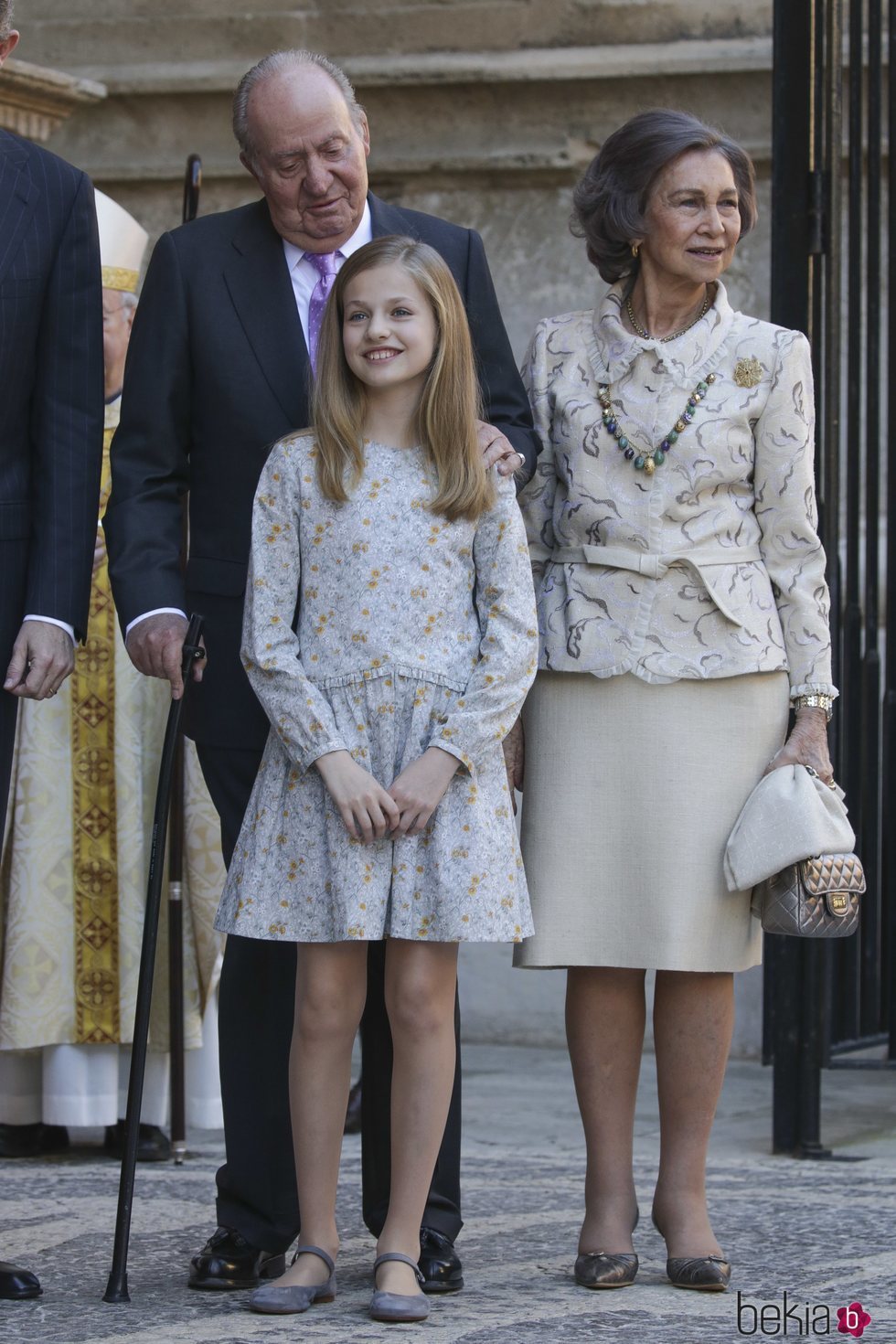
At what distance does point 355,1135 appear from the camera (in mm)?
5121

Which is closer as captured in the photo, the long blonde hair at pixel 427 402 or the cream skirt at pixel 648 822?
the long blonde hair at pixel 427 402

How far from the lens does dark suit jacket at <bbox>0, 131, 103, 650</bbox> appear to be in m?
3.22

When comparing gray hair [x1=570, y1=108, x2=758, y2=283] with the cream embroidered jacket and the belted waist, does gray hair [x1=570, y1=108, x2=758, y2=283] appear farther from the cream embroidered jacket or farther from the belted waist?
the belted waist

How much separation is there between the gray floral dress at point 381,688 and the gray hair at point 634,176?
53cm

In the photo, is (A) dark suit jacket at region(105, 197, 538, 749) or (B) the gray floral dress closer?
(B) the gray floral dress

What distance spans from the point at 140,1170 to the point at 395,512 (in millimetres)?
1940

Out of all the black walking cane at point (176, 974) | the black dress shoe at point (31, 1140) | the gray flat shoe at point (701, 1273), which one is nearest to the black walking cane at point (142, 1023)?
the gray flat shoe at point (701, 1273)

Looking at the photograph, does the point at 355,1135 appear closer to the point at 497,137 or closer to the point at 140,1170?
the point at 140,1170

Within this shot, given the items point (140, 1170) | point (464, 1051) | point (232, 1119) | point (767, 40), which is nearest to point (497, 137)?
point (767, 40)

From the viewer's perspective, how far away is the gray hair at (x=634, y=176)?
11.3 ft

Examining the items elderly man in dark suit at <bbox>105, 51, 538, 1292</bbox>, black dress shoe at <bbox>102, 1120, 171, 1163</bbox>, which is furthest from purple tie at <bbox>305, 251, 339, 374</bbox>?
black dress shoe at <bbox>102, 1120, 171, 1163</bbox>

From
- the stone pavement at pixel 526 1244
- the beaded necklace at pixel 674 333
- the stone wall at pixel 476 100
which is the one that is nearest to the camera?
the stone pavement at pixel 526 1244

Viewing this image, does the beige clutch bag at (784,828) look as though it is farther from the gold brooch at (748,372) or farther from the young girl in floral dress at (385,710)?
the gold brooch at (748,372)

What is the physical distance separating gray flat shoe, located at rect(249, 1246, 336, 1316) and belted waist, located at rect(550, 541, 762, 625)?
113 centimetres
